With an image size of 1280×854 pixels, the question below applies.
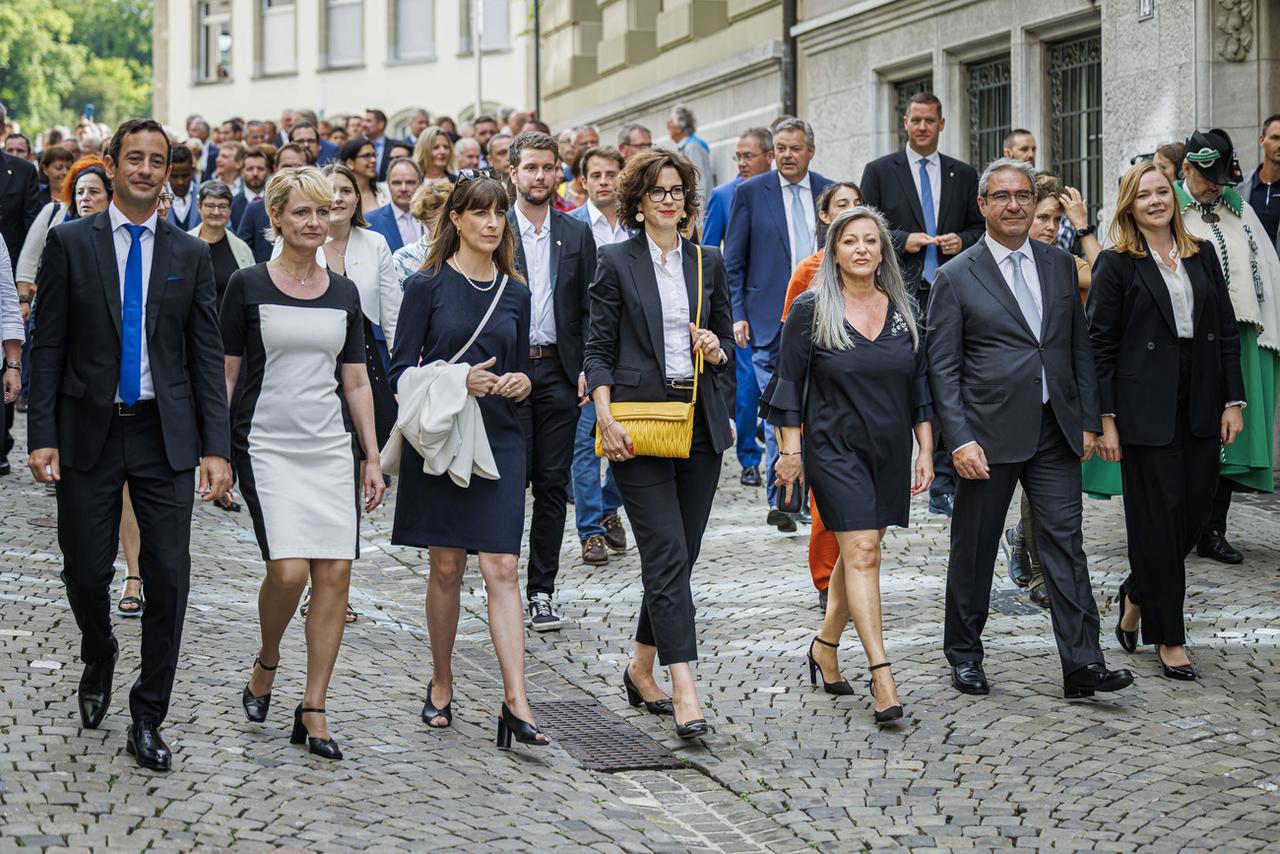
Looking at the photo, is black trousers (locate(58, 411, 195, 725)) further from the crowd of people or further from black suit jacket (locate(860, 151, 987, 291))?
black suit jacket (locate(860, 151, 987, 291))

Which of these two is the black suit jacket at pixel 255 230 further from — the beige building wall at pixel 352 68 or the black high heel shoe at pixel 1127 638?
the beige building wall at pixel 352 68

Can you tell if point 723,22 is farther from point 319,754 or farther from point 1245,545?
point 319,754

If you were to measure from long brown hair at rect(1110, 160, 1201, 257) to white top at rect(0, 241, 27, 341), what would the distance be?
503cm

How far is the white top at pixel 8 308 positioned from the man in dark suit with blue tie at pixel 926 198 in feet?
17.2

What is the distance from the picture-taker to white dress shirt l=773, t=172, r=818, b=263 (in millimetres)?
12375

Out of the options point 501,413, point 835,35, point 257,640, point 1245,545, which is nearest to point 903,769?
point 501,413

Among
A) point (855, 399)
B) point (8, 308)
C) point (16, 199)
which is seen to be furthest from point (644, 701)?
point (16, 199)

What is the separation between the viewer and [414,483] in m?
7.61

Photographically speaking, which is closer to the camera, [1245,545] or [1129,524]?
[1129,524]

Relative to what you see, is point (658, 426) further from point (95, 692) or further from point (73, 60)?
point (73, 60)

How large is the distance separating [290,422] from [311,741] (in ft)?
3.81

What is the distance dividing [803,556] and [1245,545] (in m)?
2.47

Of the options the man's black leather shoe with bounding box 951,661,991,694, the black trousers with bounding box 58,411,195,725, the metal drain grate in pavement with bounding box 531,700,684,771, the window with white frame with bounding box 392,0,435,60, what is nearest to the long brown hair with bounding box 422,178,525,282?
the black trousers with bounding box 58,411,195,725

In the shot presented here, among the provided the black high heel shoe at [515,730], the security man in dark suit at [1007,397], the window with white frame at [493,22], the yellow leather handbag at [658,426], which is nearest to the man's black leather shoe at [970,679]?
the security man in dark suit at [1007,397]
